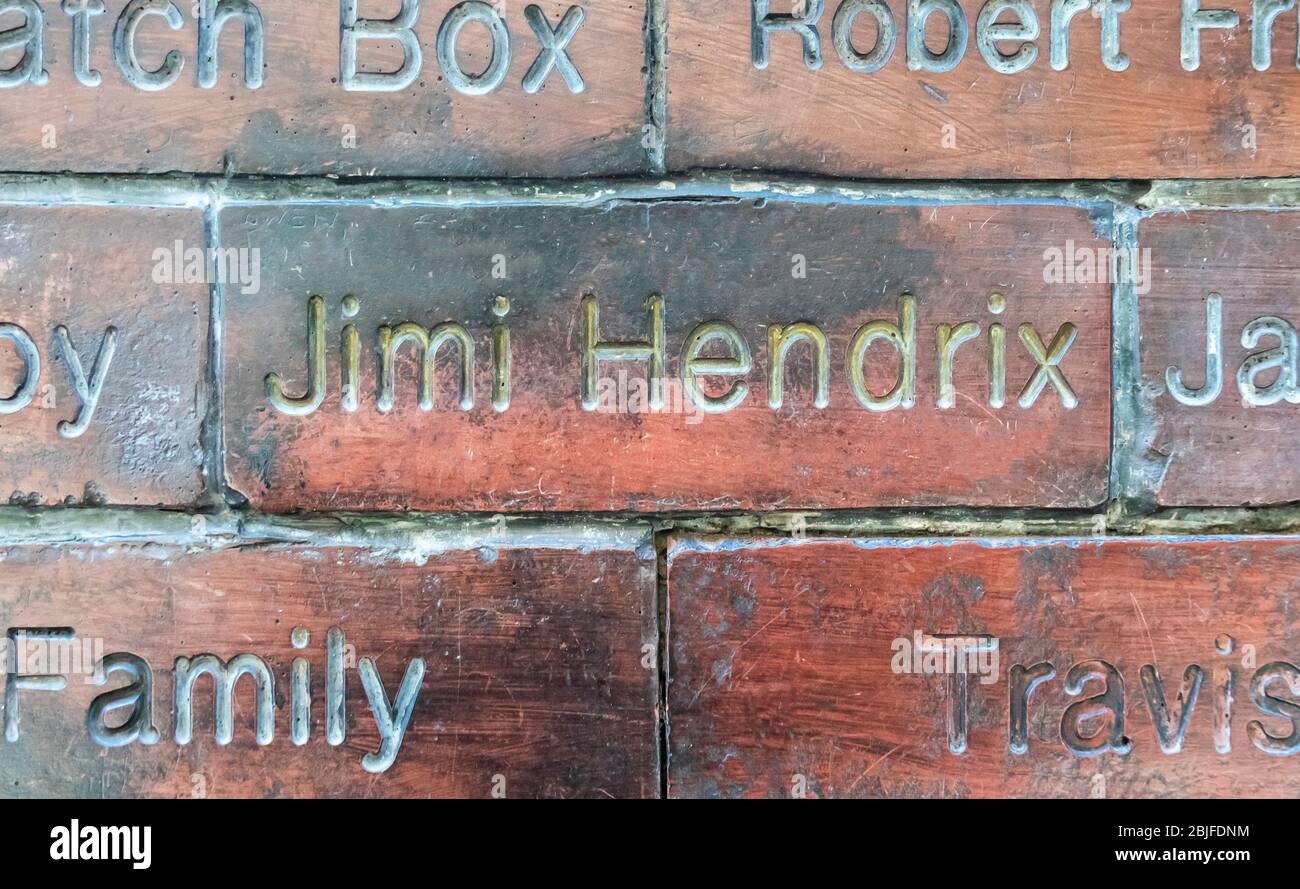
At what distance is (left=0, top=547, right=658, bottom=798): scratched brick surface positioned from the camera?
1917mm

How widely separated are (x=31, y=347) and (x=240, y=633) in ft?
2.12

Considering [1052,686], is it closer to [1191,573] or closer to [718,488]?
[1191,573]

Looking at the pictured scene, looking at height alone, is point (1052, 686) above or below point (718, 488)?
below

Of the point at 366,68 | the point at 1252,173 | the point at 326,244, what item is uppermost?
the point at 366,68

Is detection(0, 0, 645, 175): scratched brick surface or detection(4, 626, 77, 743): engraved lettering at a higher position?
detection(0, 0, 645, 175): scratched brick surface

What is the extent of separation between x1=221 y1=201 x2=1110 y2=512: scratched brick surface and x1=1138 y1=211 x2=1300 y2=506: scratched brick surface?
0.33ft

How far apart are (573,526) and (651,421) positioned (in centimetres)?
24

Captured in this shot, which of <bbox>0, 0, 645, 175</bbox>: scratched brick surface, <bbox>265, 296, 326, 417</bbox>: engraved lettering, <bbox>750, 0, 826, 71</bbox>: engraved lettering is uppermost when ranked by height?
<bbox>750, 0, 826, 71</bbox>: engraved lettering

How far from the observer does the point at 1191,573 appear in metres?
1.93

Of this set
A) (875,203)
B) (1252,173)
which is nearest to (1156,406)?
(1252,173)

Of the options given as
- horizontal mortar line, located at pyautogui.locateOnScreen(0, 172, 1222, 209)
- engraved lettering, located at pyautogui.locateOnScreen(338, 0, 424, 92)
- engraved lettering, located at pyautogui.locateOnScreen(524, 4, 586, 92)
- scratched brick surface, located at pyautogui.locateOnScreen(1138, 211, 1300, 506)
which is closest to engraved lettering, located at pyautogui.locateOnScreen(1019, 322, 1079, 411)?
scratched brick surface, located at pyautogui.locateOnScreen(1138, 211, 1300, 506)

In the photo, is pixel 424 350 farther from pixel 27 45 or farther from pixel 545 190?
pixel 27 45

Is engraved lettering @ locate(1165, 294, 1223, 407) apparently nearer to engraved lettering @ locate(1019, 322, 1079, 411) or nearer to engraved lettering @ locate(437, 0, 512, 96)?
engraved lettering @ locate(1019, 322, 1079, 411)

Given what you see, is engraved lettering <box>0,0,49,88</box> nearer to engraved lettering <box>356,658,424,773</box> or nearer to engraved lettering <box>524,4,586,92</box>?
engraved lettering <box>524,4,586,92</box>
